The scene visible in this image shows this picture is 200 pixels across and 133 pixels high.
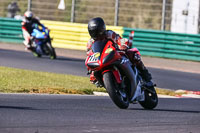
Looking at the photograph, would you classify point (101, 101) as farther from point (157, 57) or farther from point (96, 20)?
point (157, 57)

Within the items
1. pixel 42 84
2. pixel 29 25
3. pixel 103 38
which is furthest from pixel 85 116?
pixel 29 25

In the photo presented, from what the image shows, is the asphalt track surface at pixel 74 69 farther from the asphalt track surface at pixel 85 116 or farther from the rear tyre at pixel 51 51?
the asphalt track surface at pixel 85 116

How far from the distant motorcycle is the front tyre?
11206mm

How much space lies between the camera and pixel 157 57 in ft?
71.4

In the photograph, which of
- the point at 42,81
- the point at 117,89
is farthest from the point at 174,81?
the point at 117,89

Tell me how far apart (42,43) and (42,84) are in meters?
7.98

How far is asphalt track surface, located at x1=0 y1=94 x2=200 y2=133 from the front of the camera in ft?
20.3

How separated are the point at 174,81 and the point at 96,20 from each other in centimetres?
745

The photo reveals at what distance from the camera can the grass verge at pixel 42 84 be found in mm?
10409

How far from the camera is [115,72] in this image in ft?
25.7

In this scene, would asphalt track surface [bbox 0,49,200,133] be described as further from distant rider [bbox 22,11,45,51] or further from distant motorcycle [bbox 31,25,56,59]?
distant rider [bbox 22,11,45,51]

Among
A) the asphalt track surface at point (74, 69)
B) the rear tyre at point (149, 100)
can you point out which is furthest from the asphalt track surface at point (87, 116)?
the asphalt track surface at point (74, 69)

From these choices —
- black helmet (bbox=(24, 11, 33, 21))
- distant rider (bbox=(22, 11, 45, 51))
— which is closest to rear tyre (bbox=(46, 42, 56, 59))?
distant rider (bbox=(22, 11, 45, 51))

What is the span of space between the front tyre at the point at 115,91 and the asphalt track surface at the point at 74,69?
19.1ft
